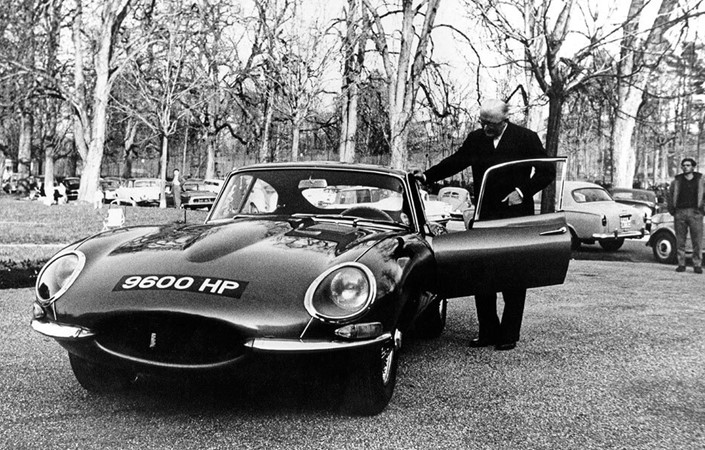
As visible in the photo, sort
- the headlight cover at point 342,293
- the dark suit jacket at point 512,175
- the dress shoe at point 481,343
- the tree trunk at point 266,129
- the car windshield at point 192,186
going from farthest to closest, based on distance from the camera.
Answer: the car windshield at point 192,186 < the tree trunk at point 266,129 < the dress shoe at point 481,343 < the dark suit jacket at point 512,175 < the headlight cover at point 342,293

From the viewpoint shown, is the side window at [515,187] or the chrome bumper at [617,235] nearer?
the side window at [515,187]

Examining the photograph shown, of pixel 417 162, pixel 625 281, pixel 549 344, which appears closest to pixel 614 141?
pixel 417 162

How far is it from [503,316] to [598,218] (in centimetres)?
1071

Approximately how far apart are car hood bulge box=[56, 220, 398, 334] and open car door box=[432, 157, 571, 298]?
0.70 metres

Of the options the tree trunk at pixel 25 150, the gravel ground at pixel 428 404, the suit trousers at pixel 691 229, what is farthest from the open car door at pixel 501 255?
the tree trunk at pixel 25 150

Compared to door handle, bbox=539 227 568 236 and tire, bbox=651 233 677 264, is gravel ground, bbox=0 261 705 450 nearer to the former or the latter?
door handle, bbox=539 227 568 236

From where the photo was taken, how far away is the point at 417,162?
38.0m

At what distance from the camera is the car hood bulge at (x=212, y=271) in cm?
302

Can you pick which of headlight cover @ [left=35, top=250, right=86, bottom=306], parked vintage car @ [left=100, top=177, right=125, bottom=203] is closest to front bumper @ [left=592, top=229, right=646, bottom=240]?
headlight cover @ [left=35, top=250, right=86, bottom=306]

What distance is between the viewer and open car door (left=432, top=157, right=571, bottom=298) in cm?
434

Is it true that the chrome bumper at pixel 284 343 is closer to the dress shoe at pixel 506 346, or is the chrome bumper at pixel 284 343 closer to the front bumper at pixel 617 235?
the dress shoe at pixel 506 346

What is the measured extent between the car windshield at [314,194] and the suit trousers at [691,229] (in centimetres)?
816

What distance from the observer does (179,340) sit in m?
3.04

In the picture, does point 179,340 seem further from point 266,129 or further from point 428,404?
point 266,129
